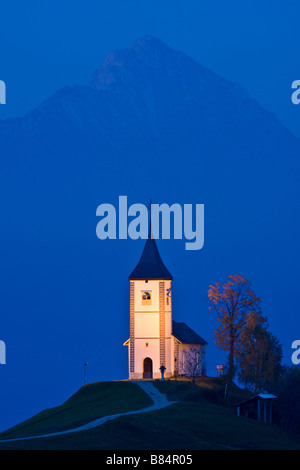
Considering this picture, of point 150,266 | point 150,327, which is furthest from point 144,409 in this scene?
point 150,266

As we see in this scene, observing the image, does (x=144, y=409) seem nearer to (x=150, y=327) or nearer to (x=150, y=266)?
(x=150, y=327)

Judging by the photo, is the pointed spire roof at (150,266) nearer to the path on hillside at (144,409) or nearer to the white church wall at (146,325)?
the white church wall at (146,325)

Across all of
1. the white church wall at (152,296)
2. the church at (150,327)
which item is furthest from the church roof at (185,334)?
the white church wall at (152,296)

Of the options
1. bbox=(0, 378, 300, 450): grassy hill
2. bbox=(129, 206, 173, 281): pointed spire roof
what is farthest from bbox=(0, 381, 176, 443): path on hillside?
bbox=(129, 206, 173, 281): pointed spire roof

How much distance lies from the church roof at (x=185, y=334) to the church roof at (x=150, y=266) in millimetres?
6157

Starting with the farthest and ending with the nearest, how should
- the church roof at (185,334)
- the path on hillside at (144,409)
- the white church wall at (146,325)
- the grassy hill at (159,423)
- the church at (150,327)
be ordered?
the church roof at (185,334) < the white church wall at (146,325) < the church at (150,327) < the path on hillside at (144,409) < the grassy hill at (159,423)

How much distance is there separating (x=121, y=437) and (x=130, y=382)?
35.0 meters

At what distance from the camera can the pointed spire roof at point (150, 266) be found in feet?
385
